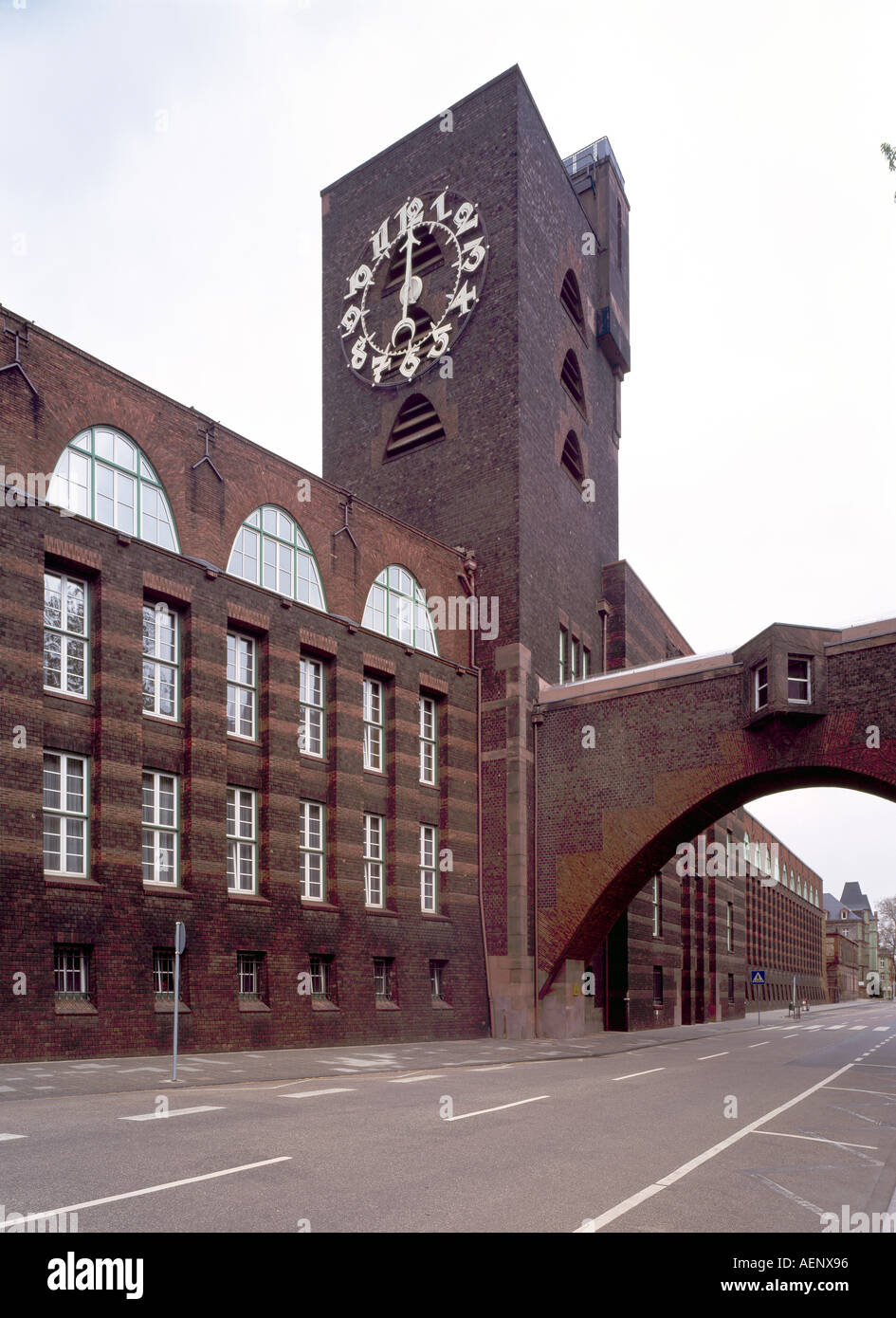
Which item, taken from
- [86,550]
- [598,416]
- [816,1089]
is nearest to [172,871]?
[86,550]

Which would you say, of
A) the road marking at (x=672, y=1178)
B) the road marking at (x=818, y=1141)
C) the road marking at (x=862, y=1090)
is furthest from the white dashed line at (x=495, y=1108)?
the road marking at (x=862, y=1090)

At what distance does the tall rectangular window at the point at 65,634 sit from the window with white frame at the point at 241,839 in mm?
4835

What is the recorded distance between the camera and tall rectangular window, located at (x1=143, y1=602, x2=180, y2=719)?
23531 mm

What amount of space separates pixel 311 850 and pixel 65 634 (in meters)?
8.72

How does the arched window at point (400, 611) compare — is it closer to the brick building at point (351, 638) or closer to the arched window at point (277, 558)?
the brick building at point (351, 638)

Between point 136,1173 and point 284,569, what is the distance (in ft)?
66.7

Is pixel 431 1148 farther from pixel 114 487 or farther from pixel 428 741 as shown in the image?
pixel 428 741

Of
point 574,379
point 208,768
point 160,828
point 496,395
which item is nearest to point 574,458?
point 574,379

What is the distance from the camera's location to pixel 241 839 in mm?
25422

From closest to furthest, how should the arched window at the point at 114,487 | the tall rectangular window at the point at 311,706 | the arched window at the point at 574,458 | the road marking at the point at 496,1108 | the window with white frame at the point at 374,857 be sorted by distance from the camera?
the road marking at the point at 496,1108, the arched window at the point at 114,487, the tall rectangular window at the point at 311,706, the window with white frame at the point at 374,857, the arched window at the point at 574,458

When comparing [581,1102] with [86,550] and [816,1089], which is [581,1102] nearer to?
[816,1089]

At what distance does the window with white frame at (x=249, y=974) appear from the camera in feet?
80.6

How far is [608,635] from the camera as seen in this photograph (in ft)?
140

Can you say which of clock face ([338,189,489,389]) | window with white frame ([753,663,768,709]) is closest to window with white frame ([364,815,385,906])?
window with white frame ([753,663,768,709])
